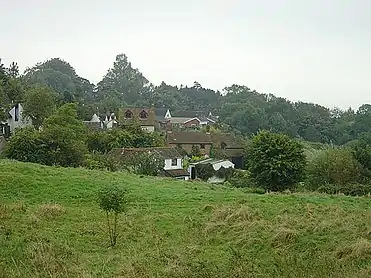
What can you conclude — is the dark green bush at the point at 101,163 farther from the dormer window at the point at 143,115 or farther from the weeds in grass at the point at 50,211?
the dormer window at the point at 143,115

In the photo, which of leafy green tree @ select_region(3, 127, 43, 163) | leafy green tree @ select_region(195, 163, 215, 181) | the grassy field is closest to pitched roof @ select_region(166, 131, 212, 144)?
leafy green tree @ select_region(195, 163, 215, 181)

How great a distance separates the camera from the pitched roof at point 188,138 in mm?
57744

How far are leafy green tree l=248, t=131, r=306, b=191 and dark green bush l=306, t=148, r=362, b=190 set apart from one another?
368cm

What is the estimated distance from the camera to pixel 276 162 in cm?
2753

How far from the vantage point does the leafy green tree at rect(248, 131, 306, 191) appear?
27.6 m

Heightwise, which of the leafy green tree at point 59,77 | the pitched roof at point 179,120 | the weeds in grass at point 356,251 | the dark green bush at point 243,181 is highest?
the leafy green tree at point 59,77

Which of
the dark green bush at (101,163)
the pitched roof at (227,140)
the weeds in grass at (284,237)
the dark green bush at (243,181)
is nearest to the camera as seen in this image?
the weeds in grass at (284,237)

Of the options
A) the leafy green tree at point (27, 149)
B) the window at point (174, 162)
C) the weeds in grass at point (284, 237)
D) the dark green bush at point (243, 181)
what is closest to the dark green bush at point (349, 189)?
the dark green bush at point (243, 181)

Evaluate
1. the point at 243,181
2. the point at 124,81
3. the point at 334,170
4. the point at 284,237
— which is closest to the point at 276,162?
the point at 334,170

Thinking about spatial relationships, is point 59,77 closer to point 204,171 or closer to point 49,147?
point 204,171

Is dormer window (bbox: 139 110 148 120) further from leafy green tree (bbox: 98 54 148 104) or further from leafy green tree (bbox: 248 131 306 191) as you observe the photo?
leafy green tree (bbox: 98 54 148 104)

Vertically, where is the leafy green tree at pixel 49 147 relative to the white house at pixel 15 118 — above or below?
below

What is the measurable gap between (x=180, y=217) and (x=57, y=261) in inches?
235

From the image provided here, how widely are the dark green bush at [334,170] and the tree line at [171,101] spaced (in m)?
18.6
